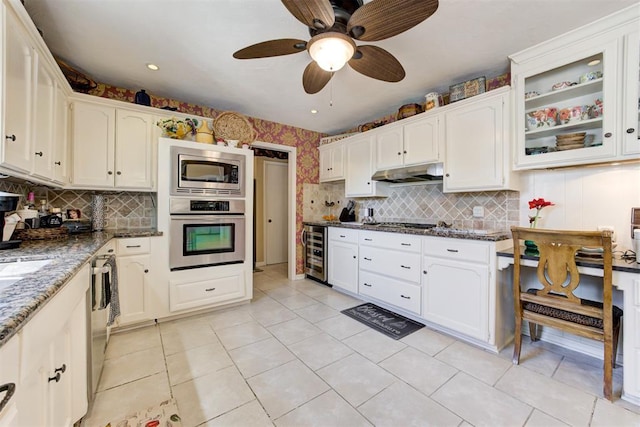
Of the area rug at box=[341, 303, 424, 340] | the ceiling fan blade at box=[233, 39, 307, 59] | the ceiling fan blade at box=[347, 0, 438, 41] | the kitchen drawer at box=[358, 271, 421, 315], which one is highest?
the ceiling fan blade at box=[233, 39, 307, 59]

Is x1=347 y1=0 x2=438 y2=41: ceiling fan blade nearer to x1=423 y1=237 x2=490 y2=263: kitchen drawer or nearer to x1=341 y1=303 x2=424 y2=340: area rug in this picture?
x1=423 y1=237 x2=490 y2=263: kitchen drawer

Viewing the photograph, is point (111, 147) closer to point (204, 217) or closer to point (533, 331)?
point (204, 217)

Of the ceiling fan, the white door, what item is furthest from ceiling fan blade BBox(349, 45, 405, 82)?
the white door

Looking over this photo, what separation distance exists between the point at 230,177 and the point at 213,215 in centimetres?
45

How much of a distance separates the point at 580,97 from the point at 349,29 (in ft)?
6.50

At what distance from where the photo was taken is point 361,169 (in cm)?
363

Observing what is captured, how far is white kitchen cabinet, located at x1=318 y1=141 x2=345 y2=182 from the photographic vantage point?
3.97m

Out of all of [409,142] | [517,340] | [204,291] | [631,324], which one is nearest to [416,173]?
[409,142]

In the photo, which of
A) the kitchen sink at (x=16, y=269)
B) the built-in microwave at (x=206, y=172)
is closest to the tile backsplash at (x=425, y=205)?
the built-in microwave at (x=206, y=172)

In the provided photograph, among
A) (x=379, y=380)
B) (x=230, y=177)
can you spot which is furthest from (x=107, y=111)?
(x=379, y=380)

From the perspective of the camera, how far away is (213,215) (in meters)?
2.85

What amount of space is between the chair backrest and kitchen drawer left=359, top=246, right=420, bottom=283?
0.88 meters

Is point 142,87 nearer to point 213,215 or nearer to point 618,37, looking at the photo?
point 213,215

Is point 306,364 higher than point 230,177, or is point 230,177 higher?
point 230,177
